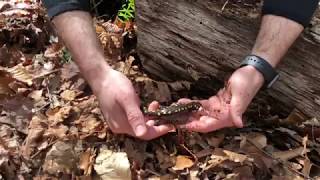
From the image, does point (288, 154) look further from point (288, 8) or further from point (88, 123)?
point (88, 123)

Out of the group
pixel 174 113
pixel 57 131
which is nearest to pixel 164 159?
pixel 174 113

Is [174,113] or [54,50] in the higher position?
[174,113]

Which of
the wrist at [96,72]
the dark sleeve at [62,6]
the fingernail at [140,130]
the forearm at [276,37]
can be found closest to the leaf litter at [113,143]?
the fingernail at [140,130]

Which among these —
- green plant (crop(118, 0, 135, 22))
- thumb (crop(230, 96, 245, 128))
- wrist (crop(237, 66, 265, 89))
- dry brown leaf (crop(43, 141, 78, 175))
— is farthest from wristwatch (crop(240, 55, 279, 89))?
green plant (crop(118, 0, 135, 22))

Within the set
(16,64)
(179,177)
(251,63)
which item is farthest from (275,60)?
(16,64)

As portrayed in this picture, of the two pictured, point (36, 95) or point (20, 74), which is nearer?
point (36, 95)

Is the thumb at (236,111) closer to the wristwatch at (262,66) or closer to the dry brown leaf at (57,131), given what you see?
the wristwatch at (262,66)
